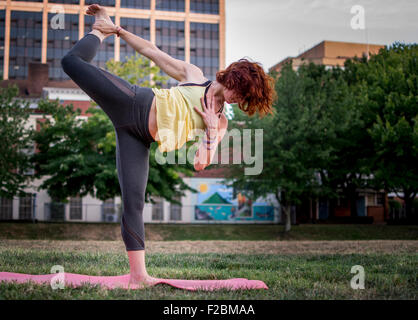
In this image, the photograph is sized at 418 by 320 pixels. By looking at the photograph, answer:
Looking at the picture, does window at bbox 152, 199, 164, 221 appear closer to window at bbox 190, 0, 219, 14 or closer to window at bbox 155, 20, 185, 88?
window at bbox 155, 20, 185, 88

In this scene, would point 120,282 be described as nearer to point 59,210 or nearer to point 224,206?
point 59,210

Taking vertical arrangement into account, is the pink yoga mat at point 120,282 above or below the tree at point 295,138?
below

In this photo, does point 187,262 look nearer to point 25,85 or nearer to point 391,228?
point 391,228

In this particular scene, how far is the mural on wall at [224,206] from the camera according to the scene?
3397 cm

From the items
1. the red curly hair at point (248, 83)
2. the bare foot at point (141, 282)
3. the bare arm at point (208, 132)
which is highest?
the red curly hair at point (248, 83)

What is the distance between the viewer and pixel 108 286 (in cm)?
358

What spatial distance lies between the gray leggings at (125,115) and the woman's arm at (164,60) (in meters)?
0.20

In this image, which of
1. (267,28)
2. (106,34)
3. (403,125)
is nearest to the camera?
(106,34)

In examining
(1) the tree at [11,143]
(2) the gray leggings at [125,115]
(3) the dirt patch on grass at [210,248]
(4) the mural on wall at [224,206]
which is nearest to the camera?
(2) the gray leggings at [125,115]

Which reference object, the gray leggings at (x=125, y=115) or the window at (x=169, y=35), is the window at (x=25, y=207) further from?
the window at (x=169, y=35)

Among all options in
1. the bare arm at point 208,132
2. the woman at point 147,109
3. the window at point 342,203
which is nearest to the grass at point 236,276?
the woman at point 147,109

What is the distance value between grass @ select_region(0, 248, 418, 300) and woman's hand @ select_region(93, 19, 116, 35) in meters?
2.12

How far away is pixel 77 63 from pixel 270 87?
4.96 ft
